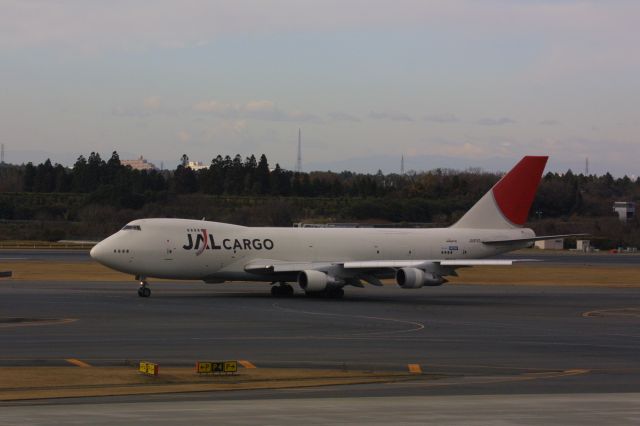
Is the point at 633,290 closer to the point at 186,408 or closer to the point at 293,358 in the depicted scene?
the point at 293,358

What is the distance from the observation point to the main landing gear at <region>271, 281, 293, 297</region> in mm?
53500

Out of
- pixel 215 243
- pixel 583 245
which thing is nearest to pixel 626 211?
pixel 583 245

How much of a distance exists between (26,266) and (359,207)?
212 feet

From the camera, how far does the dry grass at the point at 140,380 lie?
21.7 metres

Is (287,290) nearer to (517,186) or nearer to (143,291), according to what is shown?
(143,291)

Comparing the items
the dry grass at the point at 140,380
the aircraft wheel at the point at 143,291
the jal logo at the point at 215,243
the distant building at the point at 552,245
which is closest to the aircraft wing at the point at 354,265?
the jal logo at the point at 215,243

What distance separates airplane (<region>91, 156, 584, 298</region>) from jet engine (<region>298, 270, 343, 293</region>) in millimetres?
46

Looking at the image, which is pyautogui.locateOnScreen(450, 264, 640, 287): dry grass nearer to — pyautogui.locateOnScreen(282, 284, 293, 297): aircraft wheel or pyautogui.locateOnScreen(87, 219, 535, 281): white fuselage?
pyautogui.locateOnScreen(87, 219, 535, 281): white fuselage

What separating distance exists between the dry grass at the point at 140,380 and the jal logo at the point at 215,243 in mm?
25678

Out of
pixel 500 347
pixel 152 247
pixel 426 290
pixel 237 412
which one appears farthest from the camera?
pixel 426 290

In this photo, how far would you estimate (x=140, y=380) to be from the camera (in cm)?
2319

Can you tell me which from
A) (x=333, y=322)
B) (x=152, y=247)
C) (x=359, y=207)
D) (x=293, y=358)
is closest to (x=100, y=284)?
(x=152, y=247)

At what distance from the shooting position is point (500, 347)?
3119cm

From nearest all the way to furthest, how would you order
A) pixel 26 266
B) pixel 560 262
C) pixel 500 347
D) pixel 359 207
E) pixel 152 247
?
pixel 500 347
pixel 152 247
pixel 26 266
pixel 560 262
pixel 359 207
